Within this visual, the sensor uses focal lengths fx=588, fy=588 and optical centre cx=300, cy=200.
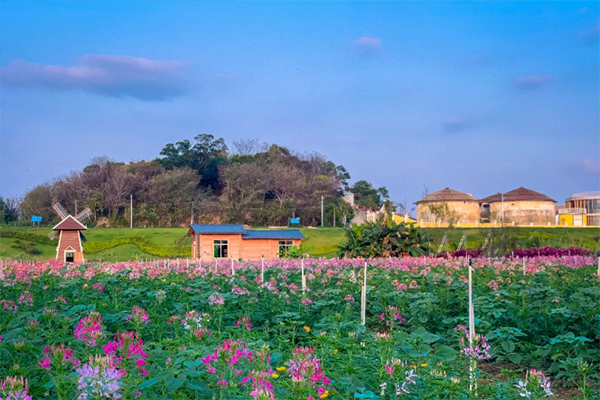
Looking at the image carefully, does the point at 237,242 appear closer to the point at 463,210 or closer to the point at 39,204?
the point at 39,204

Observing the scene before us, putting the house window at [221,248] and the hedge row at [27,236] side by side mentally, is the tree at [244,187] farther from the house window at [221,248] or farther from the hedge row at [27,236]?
the house window at [221,248]

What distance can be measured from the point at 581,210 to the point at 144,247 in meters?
49.6

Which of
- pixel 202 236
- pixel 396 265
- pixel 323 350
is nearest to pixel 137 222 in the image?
pixel 202 236

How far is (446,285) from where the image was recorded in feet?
29.5

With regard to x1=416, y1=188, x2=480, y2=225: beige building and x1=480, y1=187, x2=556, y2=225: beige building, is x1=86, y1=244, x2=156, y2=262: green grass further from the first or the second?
x1=480, y1=187, x2=556, y2=225: beige building

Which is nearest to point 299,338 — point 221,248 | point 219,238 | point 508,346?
point 508,346

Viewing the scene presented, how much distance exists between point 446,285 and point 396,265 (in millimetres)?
3460

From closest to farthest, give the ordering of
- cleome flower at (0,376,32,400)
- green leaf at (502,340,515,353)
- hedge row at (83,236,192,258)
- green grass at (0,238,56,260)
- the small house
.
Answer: cleome flower at (0,376,32,400)
green leaf at (502,340,515,353)
the small house
green grass at (0,238,56,260)
hedge row at (83,236,192,258)

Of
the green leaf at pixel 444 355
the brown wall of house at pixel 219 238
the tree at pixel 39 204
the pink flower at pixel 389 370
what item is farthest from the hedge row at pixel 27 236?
the pink flower at pixel 389 370

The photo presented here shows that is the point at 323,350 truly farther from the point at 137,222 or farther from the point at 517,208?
the point at 517,208

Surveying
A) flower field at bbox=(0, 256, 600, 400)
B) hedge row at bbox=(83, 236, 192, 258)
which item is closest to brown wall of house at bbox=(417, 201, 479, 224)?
hedge row at bbox=(83, 236, 192, 258)

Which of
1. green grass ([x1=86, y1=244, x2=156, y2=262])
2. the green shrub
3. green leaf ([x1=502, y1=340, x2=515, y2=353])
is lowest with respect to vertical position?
green grass ([x1=86, y1=244, x2=156, y2=262])

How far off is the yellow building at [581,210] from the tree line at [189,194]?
2123 centimetres

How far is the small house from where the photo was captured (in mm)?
29406
